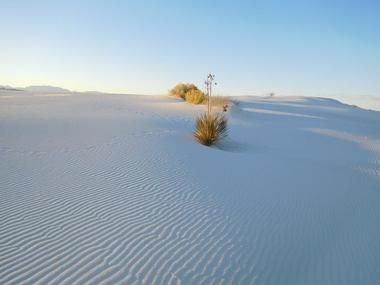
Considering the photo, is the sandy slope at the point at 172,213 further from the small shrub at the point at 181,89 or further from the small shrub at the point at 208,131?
the small shrub at the point at 181,89

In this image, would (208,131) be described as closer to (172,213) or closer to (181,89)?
(172,213)

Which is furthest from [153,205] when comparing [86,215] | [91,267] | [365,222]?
[365,222]

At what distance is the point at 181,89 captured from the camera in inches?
856

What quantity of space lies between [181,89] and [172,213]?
18557 mm

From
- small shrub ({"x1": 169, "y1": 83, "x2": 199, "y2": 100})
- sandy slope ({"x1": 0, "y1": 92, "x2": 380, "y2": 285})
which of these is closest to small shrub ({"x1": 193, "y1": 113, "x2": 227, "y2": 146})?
sandy slope ({"x1": 0, "y1": 92, "x2": 380, "y2": 285})

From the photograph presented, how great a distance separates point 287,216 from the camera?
14.0ft

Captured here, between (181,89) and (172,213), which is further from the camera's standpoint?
(181,89)

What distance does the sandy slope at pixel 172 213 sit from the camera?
9.07ft

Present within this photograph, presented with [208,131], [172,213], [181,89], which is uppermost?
[181,89]

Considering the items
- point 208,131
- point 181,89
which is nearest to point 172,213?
point 208,131

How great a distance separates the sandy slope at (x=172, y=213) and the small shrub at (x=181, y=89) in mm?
13498

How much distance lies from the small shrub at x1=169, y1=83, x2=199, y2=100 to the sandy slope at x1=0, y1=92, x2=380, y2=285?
44.3 feet

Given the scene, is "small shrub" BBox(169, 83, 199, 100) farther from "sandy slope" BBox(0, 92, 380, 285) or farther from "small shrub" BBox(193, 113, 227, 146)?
"sandy slope" BBox(0, 92, 380, 285)

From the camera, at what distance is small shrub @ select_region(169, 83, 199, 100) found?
21.2 meters
